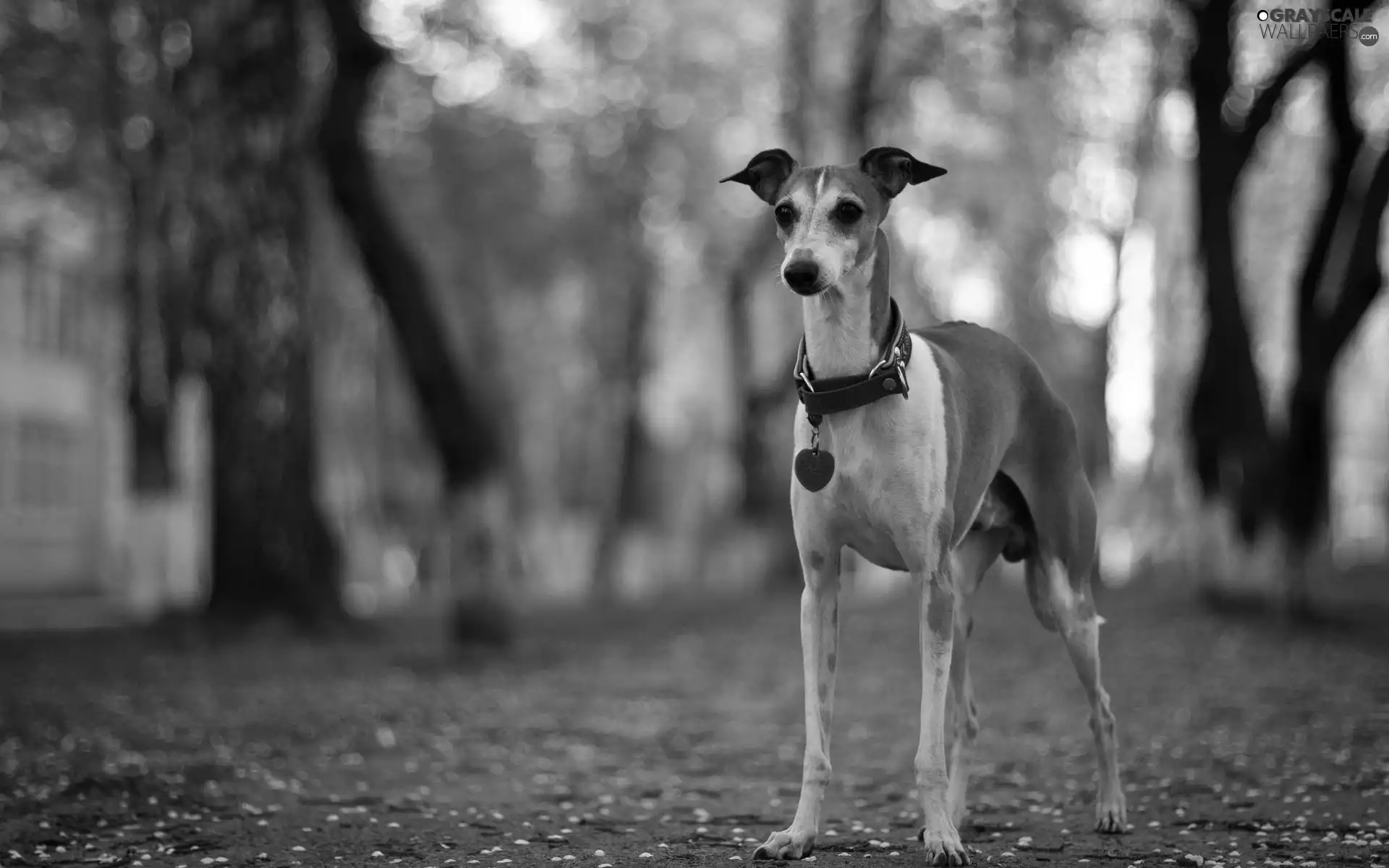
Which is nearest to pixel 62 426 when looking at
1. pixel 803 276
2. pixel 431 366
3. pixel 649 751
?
pixel 431 366

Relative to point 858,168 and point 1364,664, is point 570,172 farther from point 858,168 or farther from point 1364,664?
point 858,168

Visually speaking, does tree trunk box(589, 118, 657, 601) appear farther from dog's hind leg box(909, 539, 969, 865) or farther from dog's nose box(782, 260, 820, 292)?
dog's nose box(782, 260, 820, 292)

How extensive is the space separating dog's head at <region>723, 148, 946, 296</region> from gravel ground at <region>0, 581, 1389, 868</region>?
7.21ft

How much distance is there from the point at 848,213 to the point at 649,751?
5287mm

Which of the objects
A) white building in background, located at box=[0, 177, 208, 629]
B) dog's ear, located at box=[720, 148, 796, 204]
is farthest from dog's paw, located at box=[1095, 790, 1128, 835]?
white building in background, located at box=[0, 177, 208, 629]

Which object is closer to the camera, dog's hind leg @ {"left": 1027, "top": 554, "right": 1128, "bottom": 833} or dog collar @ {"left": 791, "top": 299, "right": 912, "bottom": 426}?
dog collar @ {"left": 791, "top": 299, "right": 912, "bottom": 426}

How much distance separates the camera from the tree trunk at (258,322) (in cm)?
1686

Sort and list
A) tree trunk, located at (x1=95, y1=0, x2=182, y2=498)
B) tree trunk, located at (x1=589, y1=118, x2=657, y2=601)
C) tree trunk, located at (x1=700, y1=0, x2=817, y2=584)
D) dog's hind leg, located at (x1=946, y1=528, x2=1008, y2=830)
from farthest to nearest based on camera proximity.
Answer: tree trunk, located at (x1=589, y1=118, x2=657, y2=601) < tree trunk, located at (x1=700, y1=0, x2=817, y2=584) < tree trunk, located at (x1=95, y1=0, x2=182, y2=498) < dog's hind leg, located at (x1=946, y1=528, x2=1008, y2=830)

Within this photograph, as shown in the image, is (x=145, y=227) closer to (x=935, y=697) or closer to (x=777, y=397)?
(x=777, y=397)

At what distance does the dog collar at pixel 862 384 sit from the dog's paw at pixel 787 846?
5.02 feet

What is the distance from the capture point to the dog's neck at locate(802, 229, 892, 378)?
5.45 metres

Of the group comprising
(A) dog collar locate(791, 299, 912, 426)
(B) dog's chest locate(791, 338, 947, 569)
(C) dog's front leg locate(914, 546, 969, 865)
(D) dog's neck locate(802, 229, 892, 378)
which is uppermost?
(D) dog's neck locate(802, 229, 892, 378)

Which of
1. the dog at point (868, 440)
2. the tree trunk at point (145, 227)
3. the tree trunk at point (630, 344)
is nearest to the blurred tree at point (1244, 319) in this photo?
the dog at point (868, 440)

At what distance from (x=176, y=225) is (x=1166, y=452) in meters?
19.4
